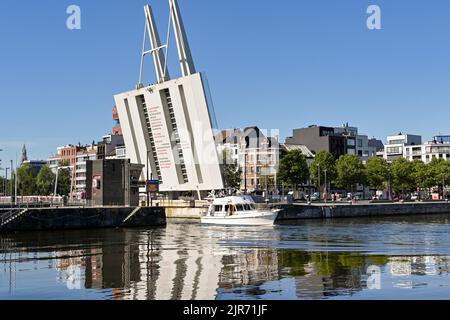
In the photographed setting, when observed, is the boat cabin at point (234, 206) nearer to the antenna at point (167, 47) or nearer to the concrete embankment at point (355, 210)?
the concrete embankment at point (355, 210)

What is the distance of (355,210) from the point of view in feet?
319

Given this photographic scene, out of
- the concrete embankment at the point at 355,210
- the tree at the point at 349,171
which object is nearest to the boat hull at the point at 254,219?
the concrete embankment at the point at 355,210

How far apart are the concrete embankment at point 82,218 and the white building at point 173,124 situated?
2316 cm

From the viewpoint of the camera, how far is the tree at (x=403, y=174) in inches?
5340

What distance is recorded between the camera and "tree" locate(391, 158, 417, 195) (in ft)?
445

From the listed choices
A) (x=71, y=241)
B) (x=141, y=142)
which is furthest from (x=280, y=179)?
(x=71, y=241)

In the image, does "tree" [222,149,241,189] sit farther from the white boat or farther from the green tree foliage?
the white boat

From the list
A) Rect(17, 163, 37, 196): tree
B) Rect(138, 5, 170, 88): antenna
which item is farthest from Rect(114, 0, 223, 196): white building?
Rect(17, 163, 37, 196): tree

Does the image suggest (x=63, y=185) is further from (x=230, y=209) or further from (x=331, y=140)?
(x=230, y=209)

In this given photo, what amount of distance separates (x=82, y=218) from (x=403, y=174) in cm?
8797

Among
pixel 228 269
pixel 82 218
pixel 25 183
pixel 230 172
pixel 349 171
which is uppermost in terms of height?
pixel 230 172

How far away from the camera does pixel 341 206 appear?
95562 mm

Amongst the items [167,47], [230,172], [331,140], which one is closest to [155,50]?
[167,47]
